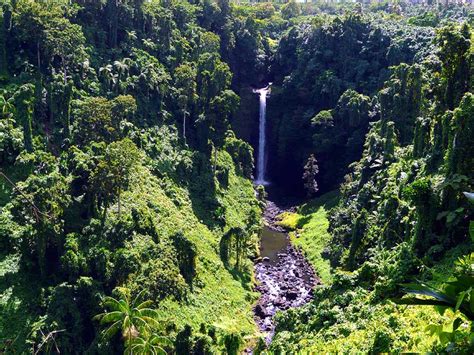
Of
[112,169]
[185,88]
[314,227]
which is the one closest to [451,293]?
[112,169]

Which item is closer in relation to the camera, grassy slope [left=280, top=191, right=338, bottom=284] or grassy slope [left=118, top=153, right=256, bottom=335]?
grassy slope [left=118, top=153, right=256, bottom=335]

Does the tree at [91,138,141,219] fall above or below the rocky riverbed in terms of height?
above

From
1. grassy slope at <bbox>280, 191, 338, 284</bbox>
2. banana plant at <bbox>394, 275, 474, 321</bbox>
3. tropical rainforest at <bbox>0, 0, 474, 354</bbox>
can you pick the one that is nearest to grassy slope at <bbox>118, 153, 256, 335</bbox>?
tropical rainforest at <bbox>0, 0, 474, 354</bbox>

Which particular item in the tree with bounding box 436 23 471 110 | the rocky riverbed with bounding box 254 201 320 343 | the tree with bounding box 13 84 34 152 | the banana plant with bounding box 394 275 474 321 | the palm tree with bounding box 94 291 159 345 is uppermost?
the tree with bounding box 436 23 471 110

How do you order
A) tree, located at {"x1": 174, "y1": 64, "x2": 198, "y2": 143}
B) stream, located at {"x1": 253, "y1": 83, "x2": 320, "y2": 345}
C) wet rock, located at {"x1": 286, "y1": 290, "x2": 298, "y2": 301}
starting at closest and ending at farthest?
stream, located at {"x1": 253, "y1": 83, "x2": 320, "y2": 345}, wet rock, located at {"x1": 286, "y1": 290, "x2": 298, "y2": 301}, tree, located at {"x1": 174, "y1": 64, "x2": 198, "y2": 143}

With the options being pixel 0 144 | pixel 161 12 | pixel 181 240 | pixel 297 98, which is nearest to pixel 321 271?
pixel 181 240

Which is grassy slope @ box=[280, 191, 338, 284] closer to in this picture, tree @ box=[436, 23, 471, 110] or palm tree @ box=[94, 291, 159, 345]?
tree @ box=[436, 23, 471, 110]
